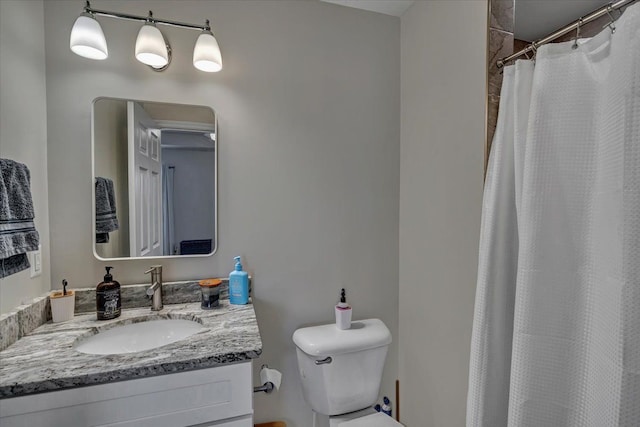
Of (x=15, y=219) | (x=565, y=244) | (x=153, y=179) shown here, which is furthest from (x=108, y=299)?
(x=565, y=244)

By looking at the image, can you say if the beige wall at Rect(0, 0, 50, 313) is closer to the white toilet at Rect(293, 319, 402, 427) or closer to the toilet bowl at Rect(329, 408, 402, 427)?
the white toilet at Rect(293, 319, 402, 427)

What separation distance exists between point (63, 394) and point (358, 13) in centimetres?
201

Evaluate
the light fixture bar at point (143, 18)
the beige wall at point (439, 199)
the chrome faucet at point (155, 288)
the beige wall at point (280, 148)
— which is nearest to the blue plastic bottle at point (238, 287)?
the beige wall at point (280, 148)

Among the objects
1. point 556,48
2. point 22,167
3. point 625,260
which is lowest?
point 625,260

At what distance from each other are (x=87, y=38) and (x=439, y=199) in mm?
1617

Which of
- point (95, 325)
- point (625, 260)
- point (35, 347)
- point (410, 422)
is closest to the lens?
point (625, 260)

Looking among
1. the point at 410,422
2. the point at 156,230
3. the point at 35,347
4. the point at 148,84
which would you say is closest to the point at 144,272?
the point at 156,230

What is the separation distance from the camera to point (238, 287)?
139 centimetres

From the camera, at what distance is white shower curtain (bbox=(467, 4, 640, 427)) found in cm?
70

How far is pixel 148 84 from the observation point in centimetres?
138

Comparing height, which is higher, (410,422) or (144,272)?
(144,272)

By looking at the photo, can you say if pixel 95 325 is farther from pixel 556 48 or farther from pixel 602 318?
pixel 556 48

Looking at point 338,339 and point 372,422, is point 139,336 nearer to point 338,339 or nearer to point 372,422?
point 338,339

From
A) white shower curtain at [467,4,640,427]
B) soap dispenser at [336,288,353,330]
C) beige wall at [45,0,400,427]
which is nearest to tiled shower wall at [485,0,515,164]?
white shower curtain at [467,4,640,427]
